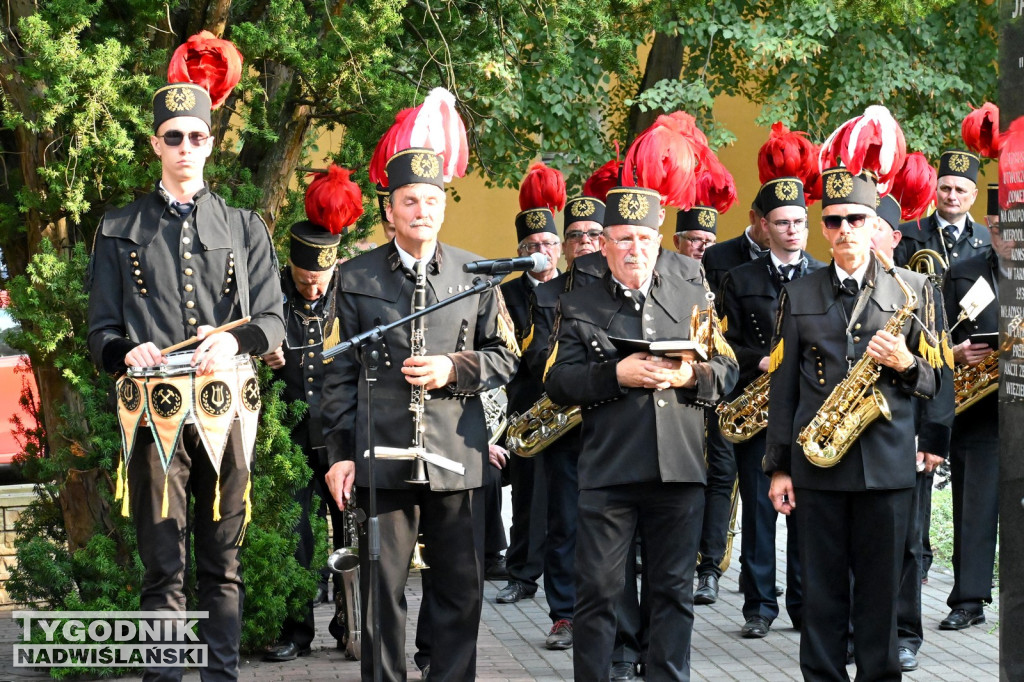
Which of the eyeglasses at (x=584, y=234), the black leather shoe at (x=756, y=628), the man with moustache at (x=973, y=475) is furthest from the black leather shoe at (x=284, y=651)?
the man with moustache at (x=973, y=475)

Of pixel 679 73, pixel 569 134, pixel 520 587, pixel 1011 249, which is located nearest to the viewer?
pixel 1011 249

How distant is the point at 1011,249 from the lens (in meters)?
4.45

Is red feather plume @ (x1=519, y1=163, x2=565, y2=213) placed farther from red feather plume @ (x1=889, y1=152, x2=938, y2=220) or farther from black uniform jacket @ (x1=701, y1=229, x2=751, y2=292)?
red feather plume @ (x1=889, y1=152, x2=938, y2=220)

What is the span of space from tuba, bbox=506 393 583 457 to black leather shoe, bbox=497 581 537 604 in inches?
42.9

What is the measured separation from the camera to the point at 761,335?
809 centimetres

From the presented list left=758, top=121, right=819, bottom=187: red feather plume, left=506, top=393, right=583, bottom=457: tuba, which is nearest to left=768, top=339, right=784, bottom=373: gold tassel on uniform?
left=506, top=393, right=583, bottom=457: tuba

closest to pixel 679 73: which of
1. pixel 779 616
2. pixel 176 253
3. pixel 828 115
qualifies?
pixel 828 115

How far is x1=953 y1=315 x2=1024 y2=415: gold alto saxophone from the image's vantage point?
745 centimetres

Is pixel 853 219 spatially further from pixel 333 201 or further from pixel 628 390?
pixel 333 201

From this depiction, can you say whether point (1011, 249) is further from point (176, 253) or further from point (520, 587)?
point (520, 587)

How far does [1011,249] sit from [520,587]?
5001 mm

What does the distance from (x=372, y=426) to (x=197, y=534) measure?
119cm

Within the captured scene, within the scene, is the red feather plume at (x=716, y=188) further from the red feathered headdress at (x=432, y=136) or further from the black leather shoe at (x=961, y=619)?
the black leather shoe at (x=961, y=619)

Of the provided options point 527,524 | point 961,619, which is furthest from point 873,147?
point 527,524
